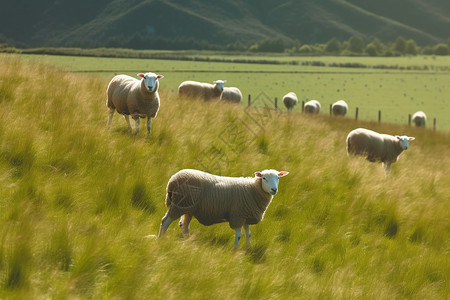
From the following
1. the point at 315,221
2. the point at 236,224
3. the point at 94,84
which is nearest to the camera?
the point at 236,224

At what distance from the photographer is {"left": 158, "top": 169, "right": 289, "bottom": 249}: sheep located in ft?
15.2

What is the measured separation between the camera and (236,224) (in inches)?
189

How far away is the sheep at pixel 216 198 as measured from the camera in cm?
462

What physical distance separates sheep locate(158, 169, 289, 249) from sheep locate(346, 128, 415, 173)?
7.07m

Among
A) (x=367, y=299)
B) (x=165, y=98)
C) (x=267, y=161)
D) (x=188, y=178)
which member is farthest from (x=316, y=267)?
(x=165, y=98)

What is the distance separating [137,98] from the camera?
329 inches

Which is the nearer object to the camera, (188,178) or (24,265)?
(24,265)

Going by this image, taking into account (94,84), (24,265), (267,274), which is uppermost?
(94,84)

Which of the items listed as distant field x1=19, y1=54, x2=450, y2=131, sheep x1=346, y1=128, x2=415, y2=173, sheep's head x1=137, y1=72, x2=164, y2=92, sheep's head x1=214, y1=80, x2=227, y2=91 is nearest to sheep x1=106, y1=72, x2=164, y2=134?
sheep's head x1=137, y1=72, x2=164, y2=92

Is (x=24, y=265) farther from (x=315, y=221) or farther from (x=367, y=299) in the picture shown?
(x=315, y=221)

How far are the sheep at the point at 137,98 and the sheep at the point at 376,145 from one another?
5.15 metres

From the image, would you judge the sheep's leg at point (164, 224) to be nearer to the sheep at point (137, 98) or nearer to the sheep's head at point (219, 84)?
→ the sheep at point (137, 98)

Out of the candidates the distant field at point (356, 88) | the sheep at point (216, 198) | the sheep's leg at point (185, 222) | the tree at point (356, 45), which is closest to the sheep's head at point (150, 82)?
the sheep at point (216, 198)

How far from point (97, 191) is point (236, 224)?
1414mm
